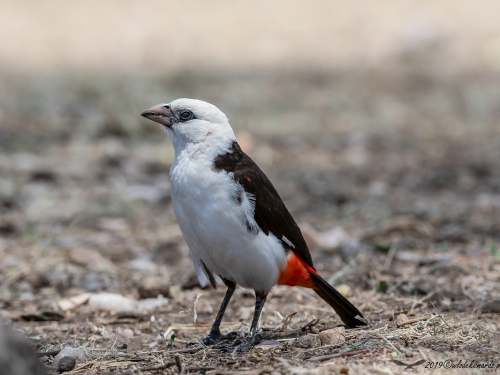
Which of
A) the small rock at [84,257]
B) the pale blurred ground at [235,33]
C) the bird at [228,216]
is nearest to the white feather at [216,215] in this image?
the bird at [228,216]

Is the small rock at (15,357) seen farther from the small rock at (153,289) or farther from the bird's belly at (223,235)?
the small rock at (153,289)

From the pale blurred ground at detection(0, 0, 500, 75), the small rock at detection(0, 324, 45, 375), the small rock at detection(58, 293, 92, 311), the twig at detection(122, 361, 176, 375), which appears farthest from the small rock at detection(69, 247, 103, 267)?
the pale blurred ground at detection(0, 0, 500, 75)

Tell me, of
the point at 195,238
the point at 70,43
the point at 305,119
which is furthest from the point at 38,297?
the point at 70,43

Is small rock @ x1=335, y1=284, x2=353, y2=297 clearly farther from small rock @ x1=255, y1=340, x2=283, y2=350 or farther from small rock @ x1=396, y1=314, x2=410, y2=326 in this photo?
small rock @ x1=255, y1=340, x2=283, y2=350

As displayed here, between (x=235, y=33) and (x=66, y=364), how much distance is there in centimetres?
1168

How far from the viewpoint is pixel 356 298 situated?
4.90 metres

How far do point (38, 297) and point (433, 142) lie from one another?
20.0ft

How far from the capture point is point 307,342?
3.82 metres

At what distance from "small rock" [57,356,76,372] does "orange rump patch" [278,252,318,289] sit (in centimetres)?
129

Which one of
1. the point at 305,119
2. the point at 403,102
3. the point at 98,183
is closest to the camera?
the point at 98,183

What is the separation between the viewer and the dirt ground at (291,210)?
388 centimetres

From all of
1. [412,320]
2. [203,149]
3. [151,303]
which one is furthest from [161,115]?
[412,320]

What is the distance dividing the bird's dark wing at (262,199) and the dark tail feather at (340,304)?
23 centimetres

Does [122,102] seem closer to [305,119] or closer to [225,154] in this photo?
[305,119]
